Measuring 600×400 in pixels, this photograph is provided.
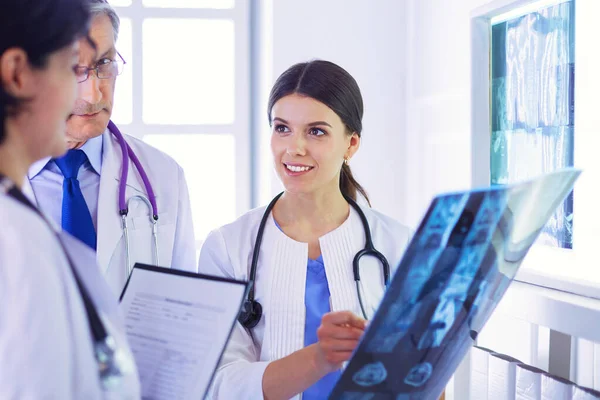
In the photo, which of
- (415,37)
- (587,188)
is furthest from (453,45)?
(587,188)

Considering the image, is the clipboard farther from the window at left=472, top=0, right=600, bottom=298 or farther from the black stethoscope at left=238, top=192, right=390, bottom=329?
the window at left=472, top=0, right=600, bottom=298

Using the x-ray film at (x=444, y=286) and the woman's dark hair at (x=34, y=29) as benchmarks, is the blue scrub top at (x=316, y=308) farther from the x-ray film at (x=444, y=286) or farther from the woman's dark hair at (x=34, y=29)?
the woman's dark hair at (x=34, y=29)

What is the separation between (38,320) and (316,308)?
2.84 ft

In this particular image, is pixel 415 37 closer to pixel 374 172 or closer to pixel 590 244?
pixel 374 172

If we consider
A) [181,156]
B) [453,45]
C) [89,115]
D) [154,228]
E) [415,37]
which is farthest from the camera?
[181,156]

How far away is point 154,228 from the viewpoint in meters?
1.42

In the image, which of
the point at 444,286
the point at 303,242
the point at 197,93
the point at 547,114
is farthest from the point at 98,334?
the point at 197,93

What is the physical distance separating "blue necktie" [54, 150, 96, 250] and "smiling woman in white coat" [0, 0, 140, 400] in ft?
2.49

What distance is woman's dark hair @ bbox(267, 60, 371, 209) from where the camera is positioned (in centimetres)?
138

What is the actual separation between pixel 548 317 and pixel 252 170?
1852 millimetres

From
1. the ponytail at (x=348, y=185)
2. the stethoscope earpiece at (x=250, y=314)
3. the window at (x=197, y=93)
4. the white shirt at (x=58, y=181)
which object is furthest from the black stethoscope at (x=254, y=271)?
the window at (x=197, y=93)

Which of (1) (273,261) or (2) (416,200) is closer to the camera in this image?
(1) (273,261)

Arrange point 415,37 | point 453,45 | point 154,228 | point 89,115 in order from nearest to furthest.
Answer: point 89,115 < point 154,228 < point 453,45 < point 415,37

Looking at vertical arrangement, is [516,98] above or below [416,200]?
above
